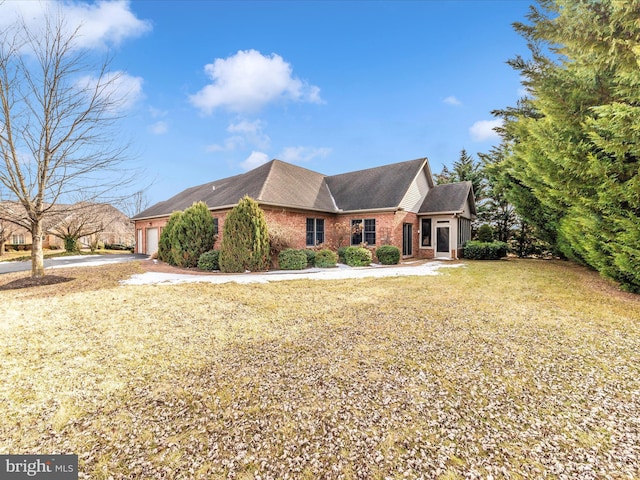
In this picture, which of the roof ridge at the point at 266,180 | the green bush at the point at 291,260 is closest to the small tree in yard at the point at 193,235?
the roof ridge at the point at 266,180

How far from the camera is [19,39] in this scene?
890 centimetres

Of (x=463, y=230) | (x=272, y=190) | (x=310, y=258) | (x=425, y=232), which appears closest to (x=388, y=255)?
(x=310, y=258)

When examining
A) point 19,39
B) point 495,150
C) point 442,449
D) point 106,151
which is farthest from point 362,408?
point 495,150

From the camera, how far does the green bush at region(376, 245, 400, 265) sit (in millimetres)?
15258

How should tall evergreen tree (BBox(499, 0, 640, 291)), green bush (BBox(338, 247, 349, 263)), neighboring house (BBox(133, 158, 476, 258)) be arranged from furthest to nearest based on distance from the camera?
neighboring house (BBox(133, 158, 476, 258))
green bush (BBox(338, 247, 349, 263))
tall evergreen tree (BBox(499, 0, 640, 291))

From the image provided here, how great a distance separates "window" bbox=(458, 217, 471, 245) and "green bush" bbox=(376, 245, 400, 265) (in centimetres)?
578

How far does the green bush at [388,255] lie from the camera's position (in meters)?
15.3

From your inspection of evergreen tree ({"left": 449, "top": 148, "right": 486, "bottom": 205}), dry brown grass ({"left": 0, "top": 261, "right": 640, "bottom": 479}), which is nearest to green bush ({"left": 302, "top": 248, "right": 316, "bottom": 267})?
dry brown grass ({"left": 0, "top": 261, "right": 640, "bottom": 479})

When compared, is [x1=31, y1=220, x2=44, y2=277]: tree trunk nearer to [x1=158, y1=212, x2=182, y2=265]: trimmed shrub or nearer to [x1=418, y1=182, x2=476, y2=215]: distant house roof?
[x1=158, y1=212, x2=182, y2=265]: trimmed shrub

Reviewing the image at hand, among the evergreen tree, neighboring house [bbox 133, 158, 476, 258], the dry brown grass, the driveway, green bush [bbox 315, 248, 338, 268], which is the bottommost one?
the dry brown grass

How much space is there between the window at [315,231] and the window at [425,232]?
23.1 feet

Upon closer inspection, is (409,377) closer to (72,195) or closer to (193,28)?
(72,195)

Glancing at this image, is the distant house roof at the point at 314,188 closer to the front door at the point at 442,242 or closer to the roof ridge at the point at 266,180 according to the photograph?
the roof ridge at the point at 266,180

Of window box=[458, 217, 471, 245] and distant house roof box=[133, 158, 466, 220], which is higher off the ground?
distant house roof box=[133, 158, 466, 220]
